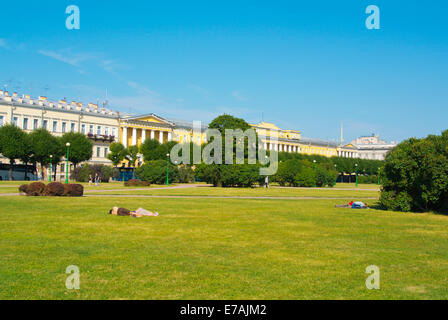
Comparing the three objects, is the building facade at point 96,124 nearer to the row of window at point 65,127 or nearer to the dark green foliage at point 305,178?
the row of window at point 65,127

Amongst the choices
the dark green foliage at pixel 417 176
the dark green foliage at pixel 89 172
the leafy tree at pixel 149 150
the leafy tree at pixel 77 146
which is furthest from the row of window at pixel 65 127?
the dark green foliage at pixel 417 176

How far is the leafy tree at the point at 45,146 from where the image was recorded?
64.6m

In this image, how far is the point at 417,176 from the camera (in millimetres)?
23484

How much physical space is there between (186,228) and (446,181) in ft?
46.7

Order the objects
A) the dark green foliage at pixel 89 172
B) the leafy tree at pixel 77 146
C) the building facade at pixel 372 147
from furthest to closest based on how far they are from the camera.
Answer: the building facade at pixel 372 147
the leafy tree at pixel 77 146
the dark green foliage at pixel 89 172

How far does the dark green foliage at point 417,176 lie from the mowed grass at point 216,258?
5.60 meters

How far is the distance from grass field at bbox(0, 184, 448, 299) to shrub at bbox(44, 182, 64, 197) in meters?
11.9

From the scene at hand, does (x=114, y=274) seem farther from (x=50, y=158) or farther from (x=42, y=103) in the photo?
(x=42, y=103)

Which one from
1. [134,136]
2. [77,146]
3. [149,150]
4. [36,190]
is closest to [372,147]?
[134,136]

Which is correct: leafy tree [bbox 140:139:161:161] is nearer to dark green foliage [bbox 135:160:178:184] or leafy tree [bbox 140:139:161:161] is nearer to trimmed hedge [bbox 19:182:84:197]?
dark green foliage [bbox 135:160:178:184]

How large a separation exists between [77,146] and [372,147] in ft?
415

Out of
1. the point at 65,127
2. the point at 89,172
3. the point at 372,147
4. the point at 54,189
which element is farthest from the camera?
the point at 372,147

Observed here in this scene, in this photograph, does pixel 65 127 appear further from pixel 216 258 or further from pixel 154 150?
pixel 216 258
